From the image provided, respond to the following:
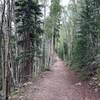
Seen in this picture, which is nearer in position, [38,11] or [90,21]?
[90,21]

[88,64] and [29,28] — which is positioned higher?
[29,28]

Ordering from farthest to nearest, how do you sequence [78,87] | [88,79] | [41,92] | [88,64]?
[88,64]
[88,79]
[78,87]
[41,92]

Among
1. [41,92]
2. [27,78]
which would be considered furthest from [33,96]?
[27,78]

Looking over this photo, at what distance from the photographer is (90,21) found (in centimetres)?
1427

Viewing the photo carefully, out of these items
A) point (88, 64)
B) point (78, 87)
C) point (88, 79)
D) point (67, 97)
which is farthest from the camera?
point (88, 64)

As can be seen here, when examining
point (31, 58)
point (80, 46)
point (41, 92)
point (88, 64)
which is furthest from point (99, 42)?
point (41, 92)

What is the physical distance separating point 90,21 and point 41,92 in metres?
6.78

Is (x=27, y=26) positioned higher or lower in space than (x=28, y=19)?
lower

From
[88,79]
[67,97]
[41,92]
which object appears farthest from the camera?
[88,79]

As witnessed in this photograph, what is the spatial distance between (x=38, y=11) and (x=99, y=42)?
5486 mm

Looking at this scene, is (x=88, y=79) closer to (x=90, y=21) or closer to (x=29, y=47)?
(x=90, y=21)

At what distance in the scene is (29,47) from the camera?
15648 mm

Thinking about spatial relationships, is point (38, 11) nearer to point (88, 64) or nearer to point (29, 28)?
point (29, 28)

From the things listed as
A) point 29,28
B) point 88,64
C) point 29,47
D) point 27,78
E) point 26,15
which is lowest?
point 27,78
